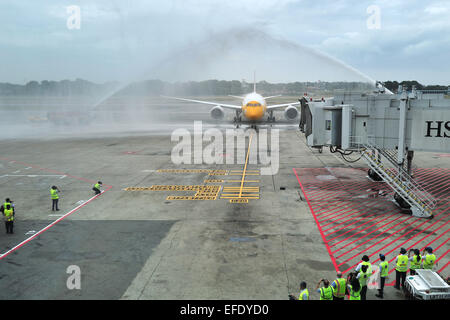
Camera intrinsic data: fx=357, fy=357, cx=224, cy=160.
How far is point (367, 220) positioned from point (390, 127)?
653 centimetres

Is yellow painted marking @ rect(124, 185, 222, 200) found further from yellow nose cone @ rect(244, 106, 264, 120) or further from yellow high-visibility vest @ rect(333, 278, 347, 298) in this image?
yellow nose cone @ rect(244, 106, 264, 120)

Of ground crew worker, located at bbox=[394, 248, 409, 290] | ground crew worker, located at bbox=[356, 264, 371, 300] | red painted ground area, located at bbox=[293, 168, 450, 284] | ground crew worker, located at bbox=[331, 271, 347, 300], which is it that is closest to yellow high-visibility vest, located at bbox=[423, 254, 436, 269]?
ground crew worker, located at bbox=[394, 248, 409, 290]

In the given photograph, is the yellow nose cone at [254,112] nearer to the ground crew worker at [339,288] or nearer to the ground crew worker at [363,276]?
the ground crew worker at [363,276]

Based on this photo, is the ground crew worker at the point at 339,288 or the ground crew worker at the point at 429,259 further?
the ground crew worker at the point at 429,259

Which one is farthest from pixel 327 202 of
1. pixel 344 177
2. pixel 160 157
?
pixel 160 157

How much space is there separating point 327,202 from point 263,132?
119ft

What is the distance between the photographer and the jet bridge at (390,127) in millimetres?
21203

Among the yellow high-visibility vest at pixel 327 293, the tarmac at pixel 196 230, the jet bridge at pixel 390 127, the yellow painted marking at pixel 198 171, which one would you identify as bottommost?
the tarmac at pixel 196 230

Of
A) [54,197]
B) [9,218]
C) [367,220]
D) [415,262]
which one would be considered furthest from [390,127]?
[9,218]

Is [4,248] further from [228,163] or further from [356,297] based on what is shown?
[228,163]

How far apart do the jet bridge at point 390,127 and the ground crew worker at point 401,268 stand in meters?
9.35

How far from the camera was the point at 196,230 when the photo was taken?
19047 millimetres

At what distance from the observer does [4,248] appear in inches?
671

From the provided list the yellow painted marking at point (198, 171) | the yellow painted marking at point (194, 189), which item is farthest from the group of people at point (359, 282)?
the yellow painted marking at point (198, 171)
